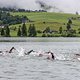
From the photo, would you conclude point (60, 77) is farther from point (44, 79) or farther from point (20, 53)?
point (20, 53)

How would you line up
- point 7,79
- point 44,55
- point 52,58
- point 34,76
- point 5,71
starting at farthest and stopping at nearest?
point 44,55
point 52,58
point 5,71
point 34,76
point 7,79

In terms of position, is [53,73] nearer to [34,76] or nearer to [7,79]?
[34,76]

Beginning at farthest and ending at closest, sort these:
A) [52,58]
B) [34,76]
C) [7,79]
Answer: [52,58] → [34,76] → [7,79]

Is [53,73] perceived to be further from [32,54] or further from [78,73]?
[32,54]

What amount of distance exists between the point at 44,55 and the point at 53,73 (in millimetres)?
26248

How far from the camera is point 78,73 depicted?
45125mm

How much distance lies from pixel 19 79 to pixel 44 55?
103 ft

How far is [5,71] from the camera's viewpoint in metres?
46.3

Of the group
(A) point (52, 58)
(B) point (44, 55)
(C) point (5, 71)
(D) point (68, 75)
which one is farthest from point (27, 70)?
(B) point (44, 55)

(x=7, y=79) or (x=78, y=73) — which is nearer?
(x=7, y=79)

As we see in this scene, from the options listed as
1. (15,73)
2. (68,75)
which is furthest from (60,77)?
(15,73)

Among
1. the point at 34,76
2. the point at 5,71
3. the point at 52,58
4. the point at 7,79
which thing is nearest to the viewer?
the point at 7,79

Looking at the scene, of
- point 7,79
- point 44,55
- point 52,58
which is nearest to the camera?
point 7,79

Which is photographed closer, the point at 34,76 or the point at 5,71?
the point at 34,76
